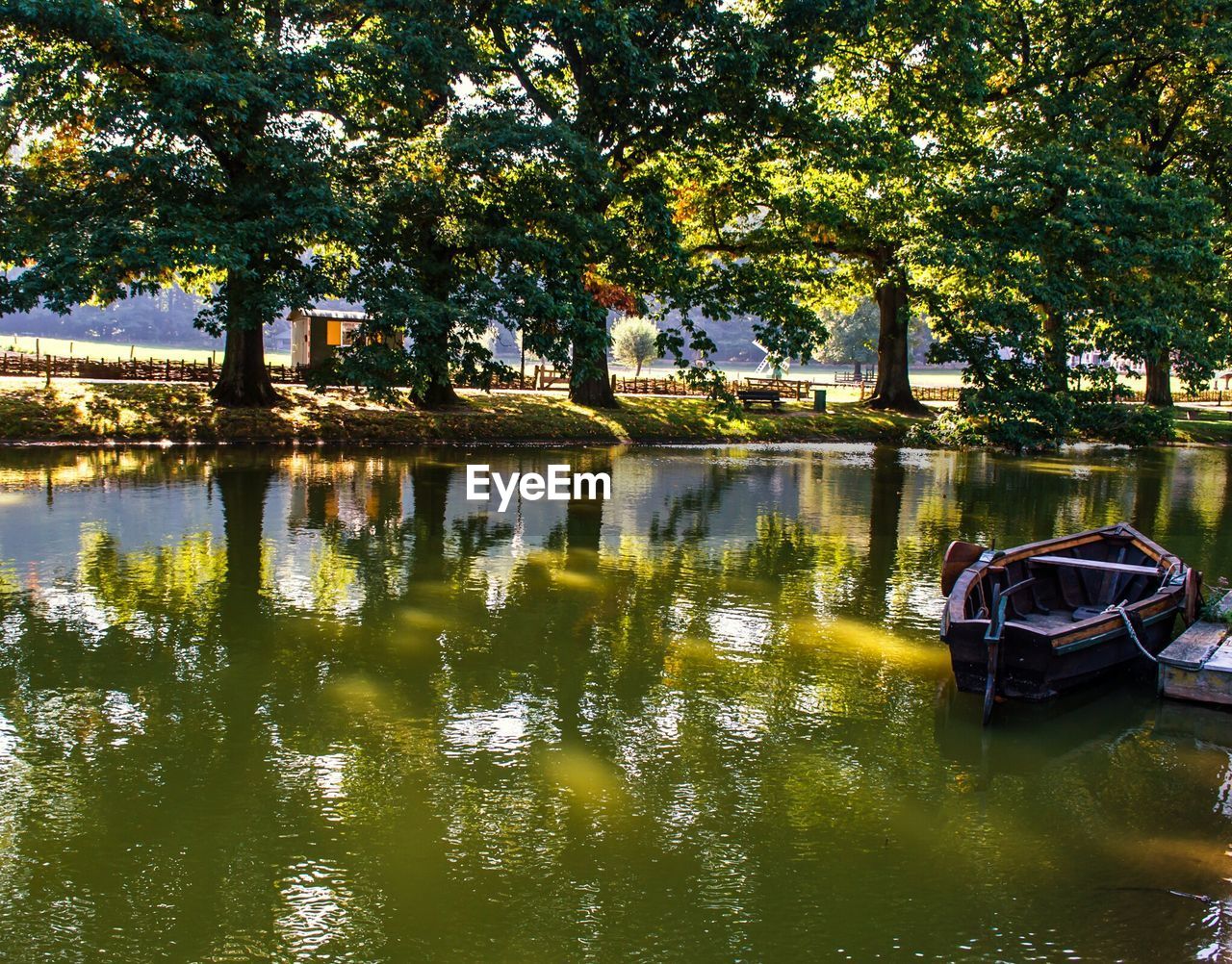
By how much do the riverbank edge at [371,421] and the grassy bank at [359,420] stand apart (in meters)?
0.04

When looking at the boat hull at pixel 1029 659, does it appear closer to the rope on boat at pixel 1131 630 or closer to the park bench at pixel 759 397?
the rope on boat at pixel 1131 630

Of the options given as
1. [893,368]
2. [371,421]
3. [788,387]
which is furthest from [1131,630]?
[788,387]

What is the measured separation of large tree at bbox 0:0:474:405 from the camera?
2405 centimetres

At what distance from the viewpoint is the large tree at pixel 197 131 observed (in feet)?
78.9

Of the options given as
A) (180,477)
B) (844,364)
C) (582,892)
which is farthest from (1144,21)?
(844,364)

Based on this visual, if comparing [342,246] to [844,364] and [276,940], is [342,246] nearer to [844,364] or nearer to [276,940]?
[276,940]

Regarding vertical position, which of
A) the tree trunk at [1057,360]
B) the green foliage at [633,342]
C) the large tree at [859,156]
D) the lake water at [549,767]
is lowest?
the lake water at [549,767]

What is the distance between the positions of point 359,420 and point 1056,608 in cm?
2325

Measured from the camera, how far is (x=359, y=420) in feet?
107

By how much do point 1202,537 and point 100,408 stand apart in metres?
27.8

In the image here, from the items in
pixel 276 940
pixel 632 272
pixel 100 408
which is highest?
pixel 632 272

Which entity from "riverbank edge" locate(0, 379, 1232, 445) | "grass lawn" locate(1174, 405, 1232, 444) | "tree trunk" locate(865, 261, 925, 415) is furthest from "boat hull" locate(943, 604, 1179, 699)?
"grass lawn" locate(1174, 405, 1232, 444)

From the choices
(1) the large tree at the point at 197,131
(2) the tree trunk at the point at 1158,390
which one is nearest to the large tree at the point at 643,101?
(1) the large tree at the point at 197,131

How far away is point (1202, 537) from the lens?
2108cm
